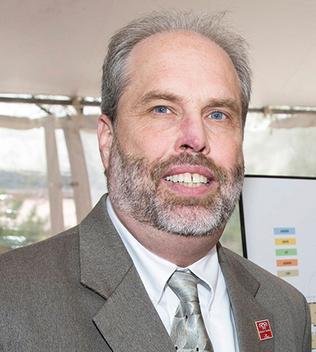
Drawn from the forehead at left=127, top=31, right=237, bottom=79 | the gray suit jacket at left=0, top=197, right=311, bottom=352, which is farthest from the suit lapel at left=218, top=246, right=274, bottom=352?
the forehead at left=127, top=31, right=237, bottom=79

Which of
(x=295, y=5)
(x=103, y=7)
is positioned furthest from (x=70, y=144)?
(x=295, y=5)

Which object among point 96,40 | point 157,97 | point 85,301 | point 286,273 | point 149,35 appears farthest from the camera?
point 96,40

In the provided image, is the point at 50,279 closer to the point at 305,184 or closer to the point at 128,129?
the point at 128,129

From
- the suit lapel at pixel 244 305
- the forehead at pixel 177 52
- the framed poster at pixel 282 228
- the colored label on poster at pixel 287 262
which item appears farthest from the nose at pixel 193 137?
the colored label on poster at pixel 287 262

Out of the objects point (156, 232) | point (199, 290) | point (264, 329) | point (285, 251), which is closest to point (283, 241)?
point (285, 251)

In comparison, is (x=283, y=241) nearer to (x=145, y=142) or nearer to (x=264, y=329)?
(x=264, y=329)

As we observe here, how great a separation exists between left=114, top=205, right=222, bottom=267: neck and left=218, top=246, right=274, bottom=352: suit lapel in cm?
15

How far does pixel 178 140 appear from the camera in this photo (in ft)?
3.88

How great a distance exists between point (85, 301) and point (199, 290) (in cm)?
28

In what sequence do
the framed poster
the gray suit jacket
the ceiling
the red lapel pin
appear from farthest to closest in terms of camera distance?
the ceiling → the framed poster → the red lapel pin → the gray suit jacket

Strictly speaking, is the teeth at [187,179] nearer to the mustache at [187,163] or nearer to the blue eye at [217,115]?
the mustache at [187,163]

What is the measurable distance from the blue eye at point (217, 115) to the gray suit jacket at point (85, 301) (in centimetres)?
33

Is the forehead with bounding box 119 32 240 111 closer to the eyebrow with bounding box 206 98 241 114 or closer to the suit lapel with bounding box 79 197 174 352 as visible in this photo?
the eyebrow with bounding box 206 98 241 114

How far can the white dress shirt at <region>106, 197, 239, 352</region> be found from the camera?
4.00 ft
